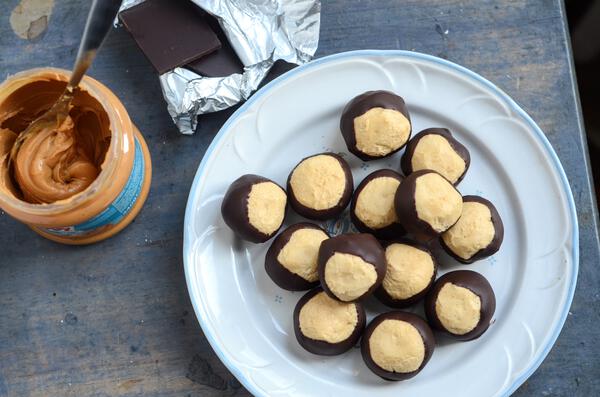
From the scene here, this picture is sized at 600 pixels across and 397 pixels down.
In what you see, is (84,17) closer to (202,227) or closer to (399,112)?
(202,227)

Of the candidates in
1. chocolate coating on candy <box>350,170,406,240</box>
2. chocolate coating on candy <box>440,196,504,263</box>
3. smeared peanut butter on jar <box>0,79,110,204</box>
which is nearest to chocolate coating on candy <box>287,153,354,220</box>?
chocolate coating on candy <box>350,170,406,240</box>

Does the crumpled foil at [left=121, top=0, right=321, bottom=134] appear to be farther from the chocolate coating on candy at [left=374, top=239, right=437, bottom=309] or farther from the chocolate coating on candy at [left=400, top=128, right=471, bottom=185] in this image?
the chocolate coating on candy at [left=374, top=239, right=437, bottom=309]

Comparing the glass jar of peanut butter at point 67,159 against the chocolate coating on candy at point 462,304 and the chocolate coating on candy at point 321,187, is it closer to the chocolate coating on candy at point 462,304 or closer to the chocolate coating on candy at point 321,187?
the chocolate coating on candy at point 321,187

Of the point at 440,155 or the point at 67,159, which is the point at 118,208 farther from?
the point at 440,155

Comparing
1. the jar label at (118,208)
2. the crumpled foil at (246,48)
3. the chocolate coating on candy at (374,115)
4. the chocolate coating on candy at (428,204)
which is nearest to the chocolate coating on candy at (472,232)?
the chocolate coating on candy at (428,204)

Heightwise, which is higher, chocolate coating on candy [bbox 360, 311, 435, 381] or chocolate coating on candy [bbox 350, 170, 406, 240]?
chocolate coating on candy [bbox 350, 170, 406, 240]

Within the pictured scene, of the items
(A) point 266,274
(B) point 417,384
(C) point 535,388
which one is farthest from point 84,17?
(C) point 535,388
